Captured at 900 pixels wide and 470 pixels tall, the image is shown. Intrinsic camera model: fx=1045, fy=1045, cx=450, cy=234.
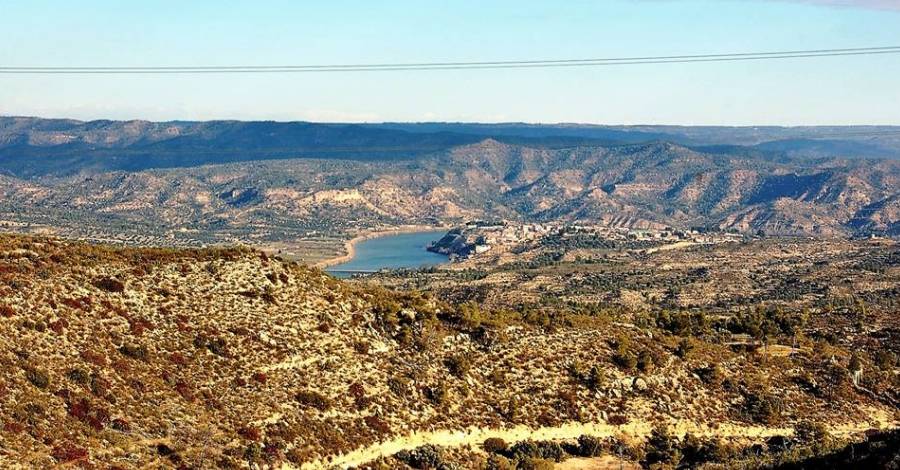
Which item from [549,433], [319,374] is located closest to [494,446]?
[549,433]

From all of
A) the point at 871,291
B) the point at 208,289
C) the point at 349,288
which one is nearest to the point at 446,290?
the point at 871,291

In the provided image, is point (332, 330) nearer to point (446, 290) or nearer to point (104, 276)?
point (104, 276)

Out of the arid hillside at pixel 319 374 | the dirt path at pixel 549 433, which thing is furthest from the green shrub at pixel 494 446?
the arid hillside at pixel 319 374

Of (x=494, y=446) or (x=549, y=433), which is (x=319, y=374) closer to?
(x=494, y=446)

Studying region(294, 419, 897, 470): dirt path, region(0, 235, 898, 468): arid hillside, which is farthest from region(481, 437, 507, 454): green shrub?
region(0, 235, 898, 468): arid hillside

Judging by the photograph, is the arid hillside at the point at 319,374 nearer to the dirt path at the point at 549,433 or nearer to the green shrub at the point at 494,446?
the dirt path at the point at 549,433
